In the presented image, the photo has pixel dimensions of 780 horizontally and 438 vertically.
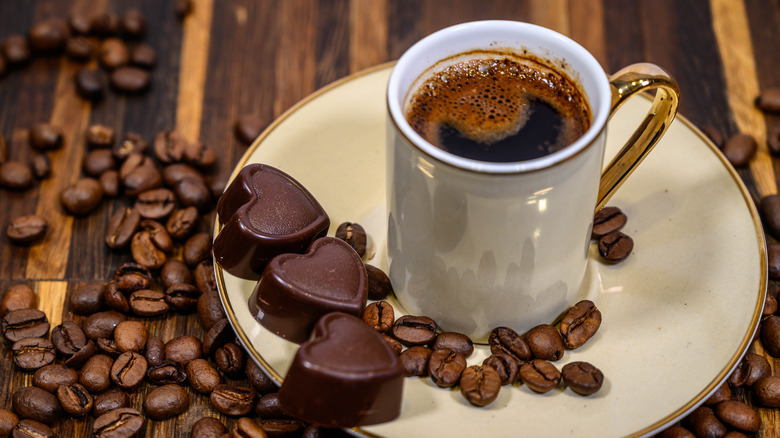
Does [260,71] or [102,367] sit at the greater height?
[260,71]

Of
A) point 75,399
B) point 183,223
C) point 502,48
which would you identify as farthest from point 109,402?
point 502,48

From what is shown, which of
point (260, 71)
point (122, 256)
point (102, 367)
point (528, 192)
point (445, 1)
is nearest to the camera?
point (528, 192)

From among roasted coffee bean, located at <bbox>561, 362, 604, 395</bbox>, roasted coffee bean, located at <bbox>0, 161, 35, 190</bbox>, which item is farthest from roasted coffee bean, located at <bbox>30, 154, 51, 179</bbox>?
roasted coffee bean, located at <bbox>561, 362, 604, 395</bbox>

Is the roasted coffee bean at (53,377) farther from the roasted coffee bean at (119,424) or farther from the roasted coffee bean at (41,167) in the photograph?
the roasted coffee bean at (41,167)

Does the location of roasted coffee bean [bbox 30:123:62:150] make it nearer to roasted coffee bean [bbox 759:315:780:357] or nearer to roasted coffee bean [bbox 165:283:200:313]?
roasted coffee bean [bbox 165:283:200:313]

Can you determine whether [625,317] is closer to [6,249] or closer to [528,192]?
[528,192]

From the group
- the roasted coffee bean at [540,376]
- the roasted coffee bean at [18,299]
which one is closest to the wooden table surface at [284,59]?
the roasted coffee bean at [18,299]

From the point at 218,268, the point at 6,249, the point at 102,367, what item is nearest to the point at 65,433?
the point at 102,367

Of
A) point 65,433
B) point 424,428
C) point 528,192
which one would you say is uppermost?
point 528,192

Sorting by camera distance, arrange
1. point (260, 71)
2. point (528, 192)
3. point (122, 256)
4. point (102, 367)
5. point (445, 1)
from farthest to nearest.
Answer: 1. point (445, 1)
2. point (260, 71)
3. point (122, 256)
4. point (102, 367)
5. point (528, 192)
